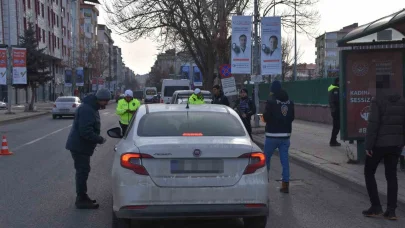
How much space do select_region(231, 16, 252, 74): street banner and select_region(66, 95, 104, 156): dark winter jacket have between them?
43.8 feet

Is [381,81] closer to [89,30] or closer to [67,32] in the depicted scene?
[67,32]

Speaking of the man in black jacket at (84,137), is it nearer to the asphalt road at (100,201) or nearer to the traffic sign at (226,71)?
the asphalt road at (100,201)

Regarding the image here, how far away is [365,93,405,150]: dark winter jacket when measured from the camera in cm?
678

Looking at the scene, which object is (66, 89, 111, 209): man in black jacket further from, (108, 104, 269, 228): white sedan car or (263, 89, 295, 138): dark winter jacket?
(263, 89, 295, 138): dark winter jacket

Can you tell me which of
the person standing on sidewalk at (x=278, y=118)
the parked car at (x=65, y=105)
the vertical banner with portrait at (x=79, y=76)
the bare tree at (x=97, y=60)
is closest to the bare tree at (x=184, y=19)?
the parked car at (x=65, y=105)

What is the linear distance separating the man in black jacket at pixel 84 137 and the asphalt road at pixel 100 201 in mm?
310

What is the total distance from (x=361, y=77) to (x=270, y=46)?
29.0 ft

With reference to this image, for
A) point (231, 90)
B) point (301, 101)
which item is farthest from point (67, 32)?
point (231, 90)

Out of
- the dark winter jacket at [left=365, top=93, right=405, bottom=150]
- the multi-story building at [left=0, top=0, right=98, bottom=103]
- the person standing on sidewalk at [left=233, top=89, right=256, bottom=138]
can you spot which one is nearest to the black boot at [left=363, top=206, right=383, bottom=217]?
the dark winter jacket at [left=365, top=93, right=405, bottom=150]

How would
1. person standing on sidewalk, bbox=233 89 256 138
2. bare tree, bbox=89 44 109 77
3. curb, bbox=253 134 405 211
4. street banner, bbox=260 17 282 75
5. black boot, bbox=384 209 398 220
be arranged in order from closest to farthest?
black boot, bbox=384 209 398 220
curb, bbox=253 134 405 211
person standing on sidewalk, bbox=233 89 256 138
street banner, bbox=260 17 282 75
bare tree, bbox=89 44 109 77

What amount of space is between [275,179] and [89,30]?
106174mm

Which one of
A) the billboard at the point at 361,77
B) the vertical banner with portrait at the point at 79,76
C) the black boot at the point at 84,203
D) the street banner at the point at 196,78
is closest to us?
the black boot at the point at 84,203

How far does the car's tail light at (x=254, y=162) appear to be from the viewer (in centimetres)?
560

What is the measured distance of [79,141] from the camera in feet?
24.2
